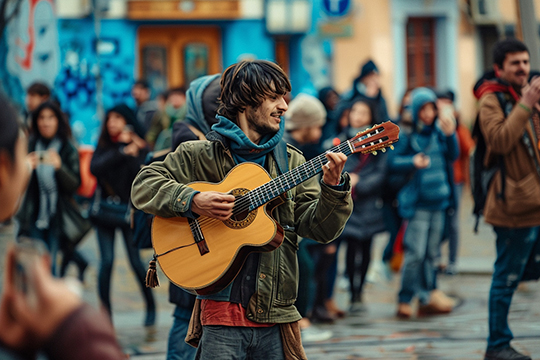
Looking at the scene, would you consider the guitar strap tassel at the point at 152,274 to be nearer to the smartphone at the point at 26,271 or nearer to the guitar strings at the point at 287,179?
the guitar strings at the point at 287,179

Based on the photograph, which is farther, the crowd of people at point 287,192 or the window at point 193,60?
the window at point 193,60

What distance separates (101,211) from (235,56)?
14.8 metres

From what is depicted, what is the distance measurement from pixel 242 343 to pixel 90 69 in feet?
60.7

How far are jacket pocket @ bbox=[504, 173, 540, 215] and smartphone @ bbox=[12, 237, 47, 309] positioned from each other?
→ 4.36 meters

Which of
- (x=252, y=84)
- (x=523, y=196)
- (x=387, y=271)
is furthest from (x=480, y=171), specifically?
(x=387, y=271)

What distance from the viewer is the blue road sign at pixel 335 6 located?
70.3 feet

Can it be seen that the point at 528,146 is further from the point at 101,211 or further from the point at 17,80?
the point at 17,80

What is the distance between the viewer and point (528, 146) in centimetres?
569

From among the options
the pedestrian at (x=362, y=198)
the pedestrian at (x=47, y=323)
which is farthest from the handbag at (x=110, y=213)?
the pedestrian at (x=47, y=323)

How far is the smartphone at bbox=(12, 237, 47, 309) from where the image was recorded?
1.81m

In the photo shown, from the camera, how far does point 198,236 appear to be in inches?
146

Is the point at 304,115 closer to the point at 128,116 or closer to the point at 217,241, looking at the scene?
the point at 128,116

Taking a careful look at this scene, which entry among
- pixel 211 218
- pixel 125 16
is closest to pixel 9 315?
pixel 211 218

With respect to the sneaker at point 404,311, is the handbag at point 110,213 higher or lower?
higher
